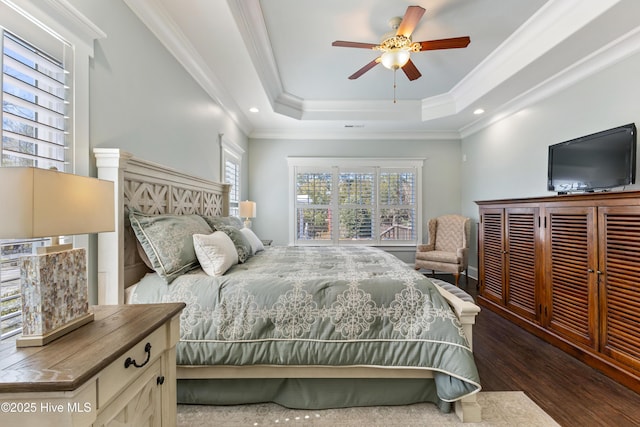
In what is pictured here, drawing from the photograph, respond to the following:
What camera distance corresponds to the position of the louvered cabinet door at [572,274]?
7.40 ft

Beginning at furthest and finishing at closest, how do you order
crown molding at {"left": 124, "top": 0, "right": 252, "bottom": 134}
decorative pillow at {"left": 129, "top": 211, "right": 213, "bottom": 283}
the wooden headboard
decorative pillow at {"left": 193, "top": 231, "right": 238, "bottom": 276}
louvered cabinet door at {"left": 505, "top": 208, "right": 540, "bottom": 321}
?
louvered cabinet door at {"left": 505, "top": 208, "right": 540, "bottom": 321} < crown molding at {"left": 124, "top": 0, "right": 252, "bottom": 134} < decorative pillow at {"left": 193, "top": 231, "right": 238, "bottom": 276} < decorative pillow at {"left": 129, "top": 211, "right": 213, "bottom": 283} < the wooden headboard

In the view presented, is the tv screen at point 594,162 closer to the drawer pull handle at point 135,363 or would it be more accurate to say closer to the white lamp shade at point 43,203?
the drawer pull handle at point 135,363

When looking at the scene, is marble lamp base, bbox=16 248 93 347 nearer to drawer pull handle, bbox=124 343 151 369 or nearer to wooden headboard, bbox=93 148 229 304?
drawer pull handle, bbox=124 343 151 369

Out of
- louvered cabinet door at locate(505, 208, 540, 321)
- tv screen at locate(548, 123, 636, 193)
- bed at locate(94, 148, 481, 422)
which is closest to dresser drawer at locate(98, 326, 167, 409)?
bed at locate(94, 148, 481, 422)

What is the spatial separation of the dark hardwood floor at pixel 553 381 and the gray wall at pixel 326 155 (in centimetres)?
295

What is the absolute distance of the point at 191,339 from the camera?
1.70m

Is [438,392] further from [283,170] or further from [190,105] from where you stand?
[283,170]

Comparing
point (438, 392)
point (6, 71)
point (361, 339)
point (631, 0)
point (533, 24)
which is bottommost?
point (438, 392)

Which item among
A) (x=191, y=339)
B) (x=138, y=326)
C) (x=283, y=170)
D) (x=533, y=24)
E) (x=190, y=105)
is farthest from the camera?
(x=283, y=170)

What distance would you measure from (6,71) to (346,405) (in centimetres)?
242

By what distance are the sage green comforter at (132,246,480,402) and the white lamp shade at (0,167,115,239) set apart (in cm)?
91

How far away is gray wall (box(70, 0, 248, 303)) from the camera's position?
170 centimetres

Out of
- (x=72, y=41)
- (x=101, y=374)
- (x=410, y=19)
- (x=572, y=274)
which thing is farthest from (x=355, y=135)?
(x=101, y=374)

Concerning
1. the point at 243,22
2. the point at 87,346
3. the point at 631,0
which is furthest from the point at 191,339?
the point at 631,0
